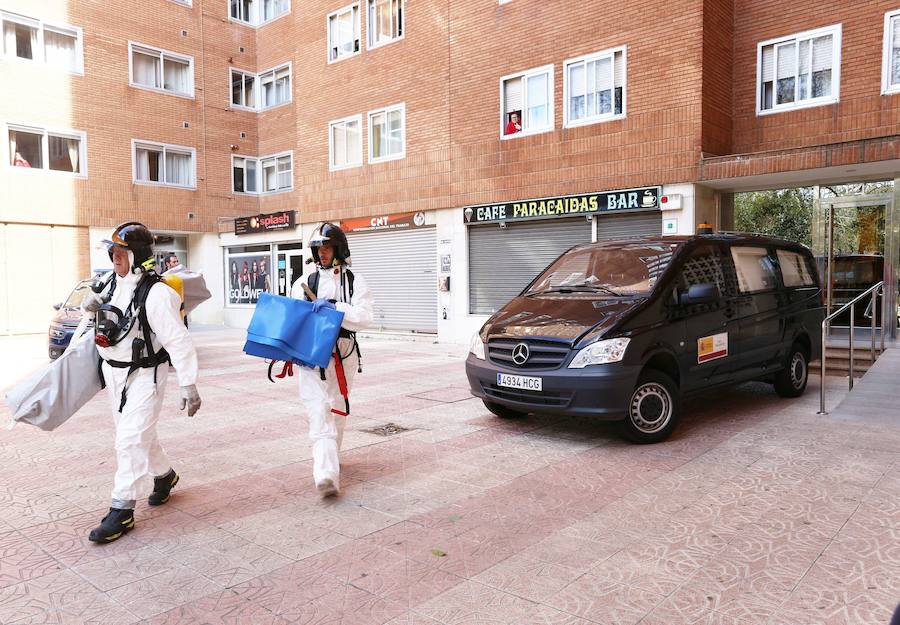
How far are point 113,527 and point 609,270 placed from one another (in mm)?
5034

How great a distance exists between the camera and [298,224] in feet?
68.3

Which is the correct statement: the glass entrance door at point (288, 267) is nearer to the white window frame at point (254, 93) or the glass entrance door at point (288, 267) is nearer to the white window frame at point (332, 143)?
the white window frame at point (332, 143)

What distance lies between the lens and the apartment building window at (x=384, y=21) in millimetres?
17438

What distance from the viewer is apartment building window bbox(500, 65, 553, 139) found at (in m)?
14.3

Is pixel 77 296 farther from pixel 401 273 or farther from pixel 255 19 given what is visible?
pixel 255 19

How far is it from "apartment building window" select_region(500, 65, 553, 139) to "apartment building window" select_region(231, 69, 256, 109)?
13834 millimetres

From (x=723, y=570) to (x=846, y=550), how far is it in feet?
2.64

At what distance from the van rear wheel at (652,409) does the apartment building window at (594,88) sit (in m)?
8.30

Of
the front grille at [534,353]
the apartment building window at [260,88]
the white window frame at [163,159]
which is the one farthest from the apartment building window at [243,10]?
the front grille at [534,353]

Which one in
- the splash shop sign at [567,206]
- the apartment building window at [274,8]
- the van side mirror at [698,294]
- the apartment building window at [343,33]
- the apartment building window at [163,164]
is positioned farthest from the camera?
the apartment building window at [274,8]

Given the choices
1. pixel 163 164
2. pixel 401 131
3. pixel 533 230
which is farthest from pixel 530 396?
pixel 163 164

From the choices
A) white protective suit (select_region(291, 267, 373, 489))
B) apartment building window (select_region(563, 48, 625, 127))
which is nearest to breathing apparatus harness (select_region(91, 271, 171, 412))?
white protective suit (select_region(291, 267, 373, 489))

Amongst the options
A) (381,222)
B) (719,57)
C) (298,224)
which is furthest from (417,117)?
(719,57)

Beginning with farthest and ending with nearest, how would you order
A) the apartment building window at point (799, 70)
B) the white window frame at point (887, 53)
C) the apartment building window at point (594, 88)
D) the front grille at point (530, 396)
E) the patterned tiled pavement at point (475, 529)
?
the apartment building window at point (594, 88)
the apartment building window at point (799, 70)
the white window frame at point (887, 53)
the front grille at point (530, 396)
the patterned tiled pavement at point (475, 529)
